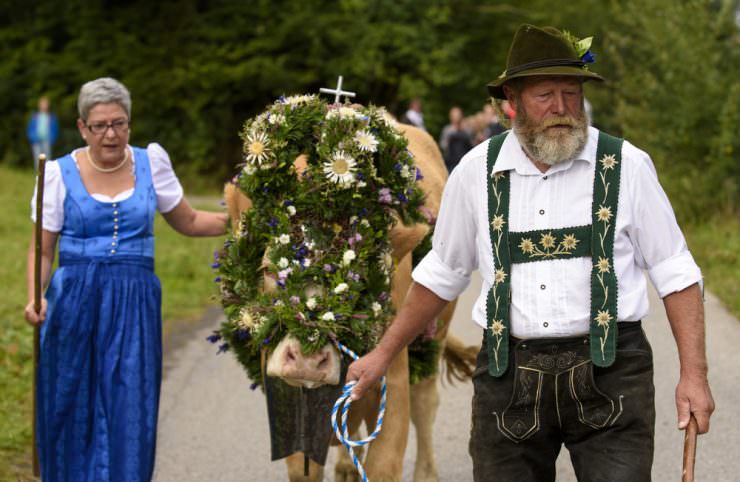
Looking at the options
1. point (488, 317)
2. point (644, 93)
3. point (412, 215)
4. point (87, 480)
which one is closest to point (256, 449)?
point (87, 480)

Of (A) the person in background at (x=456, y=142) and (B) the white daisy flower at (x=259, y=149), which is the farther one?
(A) the person in background at (x=456, y=142)

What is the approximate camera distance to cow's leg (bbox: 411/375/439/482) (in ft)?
21.6

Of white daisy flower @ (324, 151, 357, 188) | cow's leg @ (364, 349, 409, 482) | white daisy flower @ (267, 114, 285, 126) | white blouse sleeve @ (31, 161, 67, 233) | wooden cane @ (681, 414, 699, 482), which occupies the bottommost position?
cow's leg @ (364, 349, 409, 482)

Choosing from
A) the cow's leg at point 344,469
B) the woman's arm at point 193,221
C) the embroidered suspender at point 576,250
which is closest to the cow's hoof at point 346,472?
the cow's leg at point 344,469

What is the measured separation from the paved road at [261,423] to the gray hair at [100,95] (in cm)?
216

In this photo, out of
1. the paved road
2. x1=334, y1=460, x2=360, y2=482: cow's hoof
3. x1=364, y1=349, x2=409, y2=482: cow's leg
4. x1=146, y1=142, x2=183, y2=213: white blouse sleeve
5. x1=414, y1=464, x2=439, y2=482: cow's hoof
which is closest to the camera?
x1=364, y1=349, x2=409, y2=482: cow's leg

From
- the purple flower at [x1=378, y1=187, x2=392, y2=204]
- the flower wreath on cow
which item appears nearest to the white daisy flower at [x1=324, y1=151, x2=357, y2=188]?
the flower wreath on cow

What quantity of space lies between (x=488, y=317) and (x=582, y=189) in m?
0.47

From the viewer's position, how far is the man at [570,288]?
12.3 ft

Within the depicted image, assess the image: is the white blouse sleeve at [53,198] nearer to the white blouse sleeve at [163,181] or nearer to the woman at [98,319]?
the woman at [98,319]

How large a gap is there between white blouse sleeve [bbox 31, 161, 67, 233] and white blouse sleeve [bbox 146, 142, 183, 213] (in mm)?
406

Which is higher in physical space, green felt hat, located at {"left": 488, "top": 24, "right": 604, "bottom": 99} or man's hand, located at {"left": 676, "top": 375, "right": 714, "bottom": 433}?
green felt hat, located at {"left": 488, "top": 24, "right": 604, "bottom": 99}

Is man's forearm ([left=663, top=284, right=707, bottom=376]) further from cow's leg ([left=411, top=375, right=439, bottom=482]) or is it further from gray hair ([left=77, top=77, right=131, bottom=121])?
cow's leg ([left=411, top=375, right=439, bottom=482])

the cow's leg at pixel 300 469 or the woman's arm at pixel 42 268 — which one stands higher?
the woman's arm at pixel 42 268
